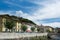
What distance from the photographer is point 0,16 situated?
74750 mm

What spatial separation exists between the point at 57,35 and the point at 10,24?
2261 inches

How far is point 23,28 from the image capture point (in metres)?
90.6

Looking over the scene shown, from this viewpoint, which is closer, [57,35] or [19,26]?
[19,26]

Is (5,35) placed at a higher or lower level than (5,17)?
lower

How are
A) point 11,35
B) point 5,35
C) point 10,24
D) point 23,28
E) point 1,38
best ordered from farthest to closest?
point 23,28 → point 10,24 → point 11,35 → point 5,35 → point 1,38

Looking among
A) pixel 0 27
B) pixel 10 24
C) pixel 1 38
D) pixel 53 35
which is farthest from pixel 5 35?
pixel 53 35

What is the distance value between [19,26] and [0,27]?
27.2m

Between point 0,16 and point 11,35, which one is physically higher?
point 0,16

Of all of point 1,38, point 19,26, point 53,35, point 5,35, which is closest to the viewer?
point 1,38

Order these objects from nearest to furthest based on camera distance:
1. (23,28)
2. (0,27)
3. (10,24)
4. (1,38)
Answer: (1,38), (10,24), (0,27), (23,28)

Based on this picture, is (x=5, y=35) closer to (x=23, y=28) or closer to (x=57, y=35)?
(x=23, y=28)

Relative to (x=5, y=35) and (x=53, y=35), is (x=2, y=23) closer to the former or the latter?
(x=5, y=35)

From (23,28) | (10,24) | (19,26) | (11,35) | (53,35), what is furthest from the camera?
(53,35)

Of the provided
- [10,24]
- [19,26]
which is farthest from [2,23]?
[19,26]
